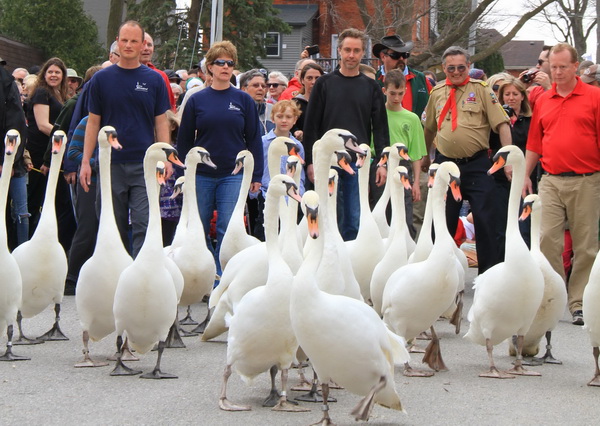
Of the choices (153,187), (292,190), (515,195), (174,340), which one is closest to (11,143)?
(153,187)

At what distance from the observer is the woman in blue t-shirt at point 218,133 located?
10477 millimetres

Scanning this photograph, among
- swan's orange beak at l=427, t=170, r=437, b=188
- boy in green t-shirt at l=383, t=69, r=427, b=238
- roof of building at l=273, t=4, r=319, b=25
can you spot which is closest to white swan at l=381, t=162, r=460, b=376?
swan's orange beak at l=427, t=170, r=437, b=188

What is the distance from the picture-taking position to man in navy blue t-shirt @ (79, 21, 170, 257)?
950 cm

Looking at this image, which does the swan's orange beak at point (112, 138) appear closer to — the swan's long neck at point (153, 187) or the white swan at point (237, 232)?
the swan's long neck at point (153, 187)

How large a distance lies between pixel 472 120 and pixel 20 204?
541cm

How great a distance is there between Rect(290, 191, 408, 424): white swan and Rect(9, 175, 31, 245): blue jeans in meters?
6.86

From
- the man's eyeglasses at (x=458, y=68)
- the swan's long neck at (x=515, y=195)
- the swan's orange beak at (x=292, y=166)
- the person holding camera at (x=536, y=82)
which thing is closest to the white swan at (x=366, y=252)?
the swan's orange beak at (x=292, y=166)

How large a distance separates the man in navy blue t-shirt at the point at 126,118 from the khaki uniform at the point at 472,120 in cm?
333

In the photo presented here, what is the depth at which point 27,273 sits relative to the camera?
28.1 ft

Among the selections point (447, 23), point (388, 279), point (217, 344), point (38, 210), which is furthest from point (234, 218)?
point (447, 23)

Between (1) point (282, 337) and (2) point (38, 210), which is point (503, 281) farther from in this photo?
(2) point (38, 210)

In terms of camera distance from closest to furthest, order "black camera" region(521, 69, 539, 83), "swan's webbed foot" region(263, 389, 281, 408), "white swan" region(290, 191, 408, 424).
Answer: "white swan" region(290, 191, 408, 424) → "swan's webbed foot" region(263, 389, 281, 408) → "black camera" region(521, 69, 539, 83)

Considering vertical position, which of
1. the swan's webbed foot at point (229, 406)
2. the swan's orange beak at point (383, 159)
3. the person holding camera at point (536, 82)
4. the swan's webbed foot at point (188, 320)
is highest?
the person holding camera at point (536, 82)

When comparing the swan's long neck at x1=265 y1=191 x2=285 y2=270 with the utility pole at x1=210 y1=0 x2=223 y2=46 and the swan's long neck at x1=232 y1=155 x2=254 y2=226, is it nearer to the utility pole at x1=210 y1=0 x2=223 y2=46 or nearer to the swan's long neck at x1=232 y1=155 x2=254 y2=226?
the swan's long neck at x1=232 y1=155 x2=254 y2=226
